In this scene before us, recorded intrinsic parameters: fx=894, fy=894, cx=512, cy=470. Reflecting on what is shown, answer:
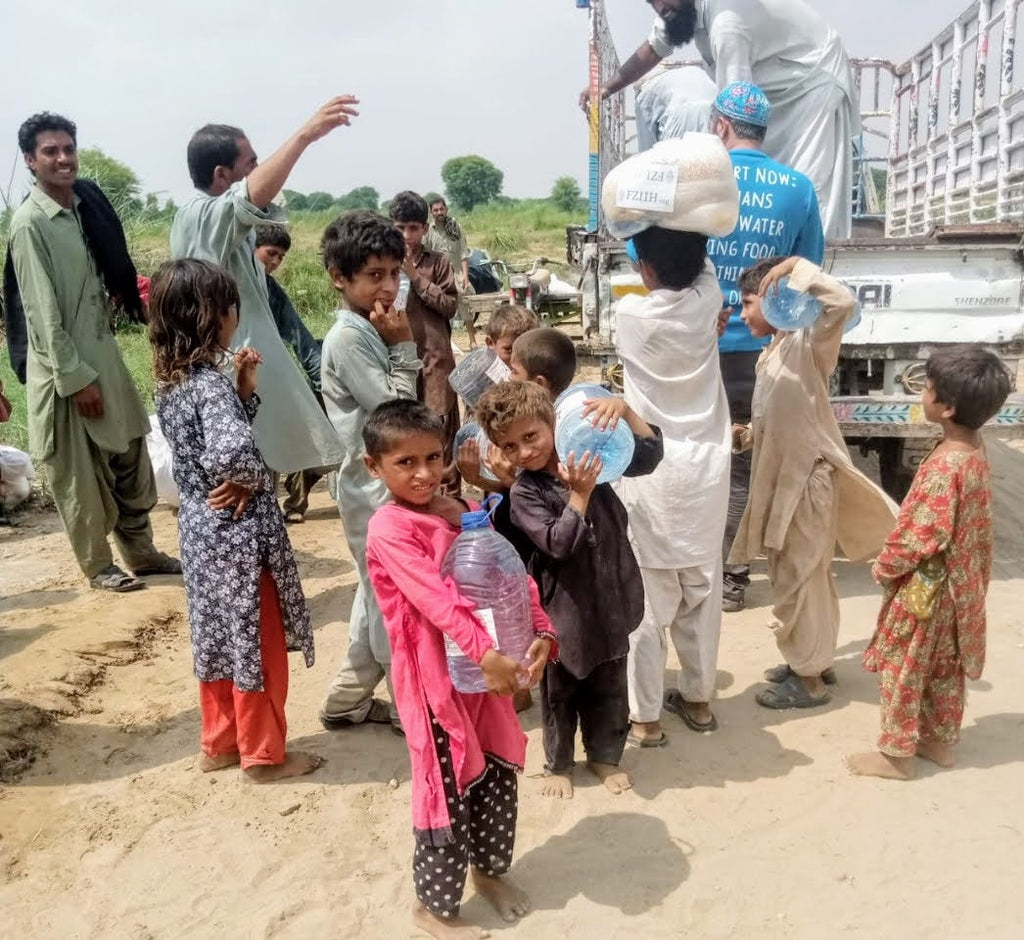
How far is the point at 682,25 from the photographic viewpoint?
5.55 meters

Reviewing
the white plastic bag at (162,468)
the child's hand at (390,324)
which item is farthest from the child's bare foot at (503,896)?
the white plastic bag at (162,468)

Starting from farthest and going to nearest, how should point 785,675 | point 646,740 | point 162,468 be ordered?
point 162,468, point 785,675, point 646,740

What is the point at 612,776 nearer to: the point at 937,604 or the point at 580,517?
the point at 580,517

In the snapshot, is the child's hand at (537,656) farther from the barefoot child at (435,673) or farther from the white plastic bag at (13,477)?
the white plastic bag at (13,477)

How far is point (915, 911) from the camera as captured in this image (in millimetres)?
2266

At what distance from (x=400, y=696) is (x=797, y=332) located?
1.94 metres

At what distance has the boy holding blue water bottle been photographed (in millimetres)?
3170

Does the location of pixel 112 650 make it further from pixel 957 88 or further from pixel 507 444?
pixel 957 88

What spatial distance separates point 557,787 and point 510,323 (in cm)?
171

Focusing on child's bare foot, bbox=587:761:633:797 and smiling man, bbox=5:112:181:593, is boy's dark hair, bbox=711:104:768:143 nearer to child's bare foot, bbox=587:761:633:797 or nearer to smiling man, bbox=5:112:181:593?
child's bare foot, bbox=587:761:633:797

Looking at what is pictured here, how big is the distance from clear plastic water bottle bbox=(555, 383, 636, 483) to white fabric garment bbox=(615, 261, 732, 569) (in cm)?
30

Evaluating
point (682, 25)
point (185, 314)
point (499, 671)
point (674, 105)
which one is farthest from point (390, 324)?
point (674, 105)

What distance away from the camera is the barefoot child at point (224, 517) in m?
2.65

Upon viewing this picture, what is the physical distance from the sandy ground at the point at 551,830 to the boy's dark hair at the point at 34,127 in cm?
236
